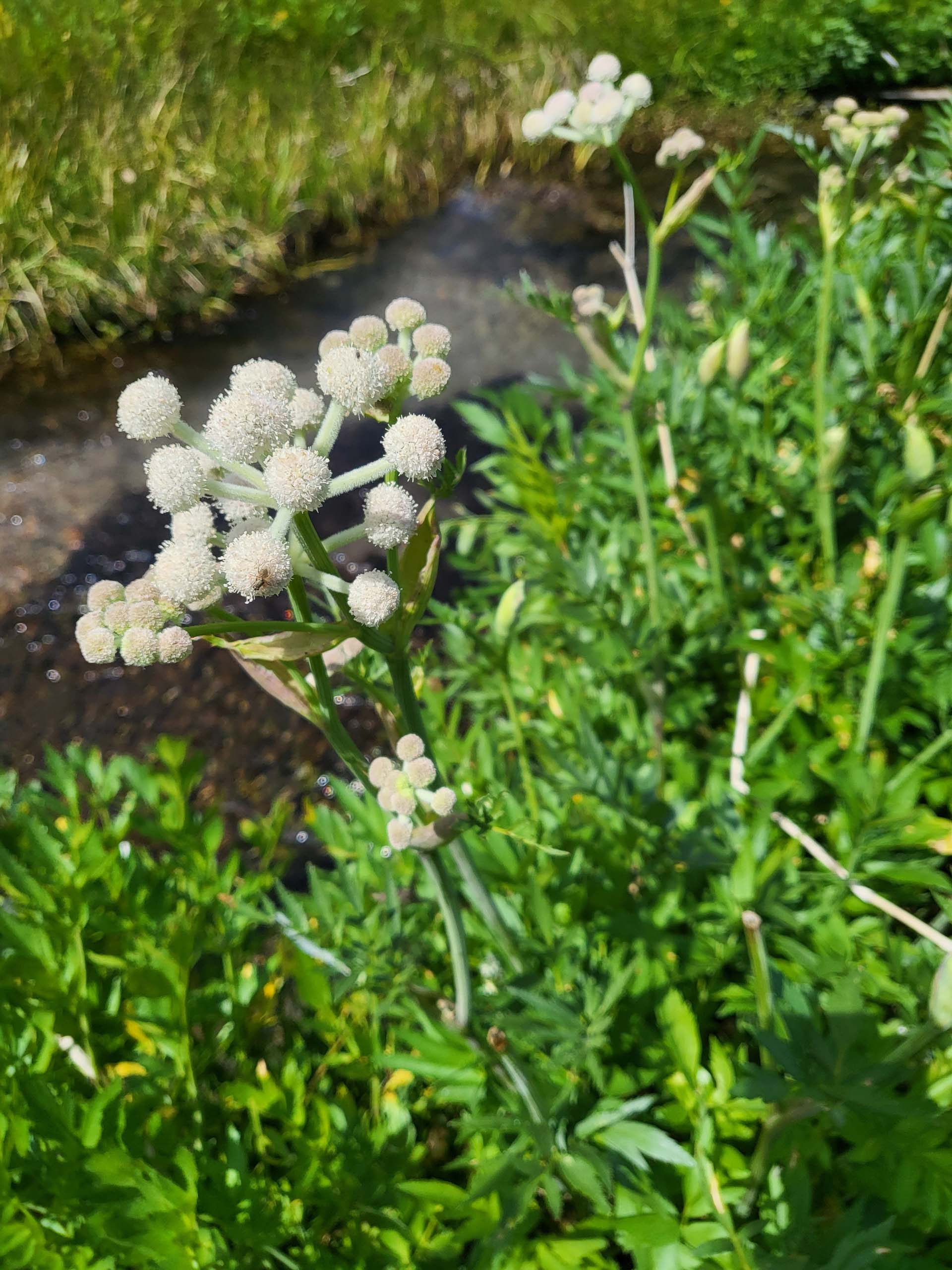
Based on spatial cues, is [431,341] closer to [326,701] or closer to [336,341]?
[336,341]

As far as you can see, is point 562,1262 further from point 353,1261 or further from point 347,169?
point 347,169

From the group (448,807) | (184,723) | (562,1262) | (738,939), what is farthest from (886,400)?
(184,723)

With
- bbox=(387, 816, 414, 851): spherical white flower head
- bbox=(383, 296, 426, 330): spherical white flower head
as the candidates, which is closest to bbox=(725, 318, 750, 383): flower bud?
bbox=(383, 296, 426, 330): spherical white flower head

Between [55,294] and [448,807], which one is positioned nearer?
[448,807]

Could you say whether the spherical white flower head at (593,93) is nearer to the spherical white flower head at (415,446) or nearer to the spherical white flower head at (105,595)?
the spherical white flower head at (415,446)

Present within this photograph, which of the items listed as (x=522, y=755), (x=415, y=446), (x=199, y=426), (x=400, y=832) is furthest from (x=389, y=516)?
(x=199, y=426)

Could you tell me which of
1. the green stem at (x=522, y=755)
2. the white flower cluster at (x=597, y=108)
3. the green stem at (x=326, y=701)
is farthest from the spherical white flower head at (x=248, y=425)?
the white flower cluster at (x=597, y=108)

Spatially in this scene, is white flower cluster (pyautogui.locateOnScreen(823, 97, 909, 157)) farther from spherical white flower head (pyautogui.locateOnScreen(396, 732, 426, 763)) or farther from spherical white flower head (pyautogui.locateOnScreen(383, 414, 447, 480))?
spherical white flower head (pyautogui.locateOnScreen(396, 732, 426, 763))
